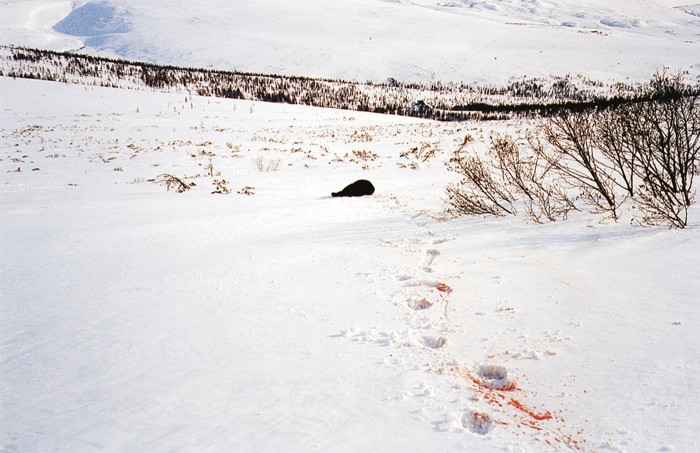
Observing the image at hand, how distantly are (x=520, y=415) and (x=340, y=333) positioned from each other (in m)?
1.46

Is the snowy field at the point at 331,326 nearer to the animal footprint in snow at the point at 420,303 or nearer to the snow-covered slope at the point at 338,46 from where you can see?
the animal footprint in snow at the point at 420,303

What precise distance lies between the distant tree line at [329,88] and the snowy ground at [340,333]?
2462 inches

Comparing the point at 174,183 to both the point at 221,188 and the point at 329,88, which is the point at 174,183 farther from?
the point at 329,88

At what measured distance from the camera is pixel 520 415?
7.88 ft

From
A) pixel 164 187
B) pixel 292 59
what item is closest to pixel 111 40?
pixel 292 59

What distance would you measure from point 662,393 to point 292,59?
16874 centimetres

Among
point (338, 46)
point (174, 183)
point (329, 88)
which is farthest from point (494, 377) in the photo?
point (338, 46)

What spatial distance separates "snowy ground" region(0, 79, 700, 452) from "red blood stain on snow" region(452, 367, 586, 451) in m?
0.01

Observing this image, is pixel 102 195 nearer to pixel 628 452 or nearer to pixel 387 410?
pixel 387 410

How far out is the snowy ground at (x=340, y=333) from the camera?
2.24m

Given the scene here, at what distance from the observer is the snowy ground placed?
2236 mm

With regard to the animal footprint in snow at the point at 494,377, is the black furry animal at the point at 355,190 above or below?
above

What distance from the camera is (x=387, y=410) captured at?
7.83ft

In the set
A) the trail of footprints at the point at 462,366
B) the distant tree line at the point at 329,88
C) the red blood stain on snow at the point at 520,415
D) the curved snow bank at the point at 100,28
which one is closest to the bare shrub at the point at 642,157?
the trail of footprints at the point at 462,366
